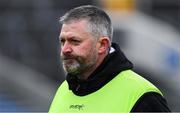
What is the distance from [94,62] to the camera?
356 centimetres

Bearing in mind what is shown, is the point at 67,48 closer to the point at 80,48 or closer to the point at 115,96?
the point at 80,48

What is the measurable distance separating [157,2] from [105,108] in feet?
32.1

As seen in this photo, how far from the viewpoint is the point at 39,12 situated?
1277cm

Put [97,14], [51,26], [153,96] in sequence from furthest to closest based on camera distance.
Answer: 1. [51,26]
2. [97,14]
3. [153,96]

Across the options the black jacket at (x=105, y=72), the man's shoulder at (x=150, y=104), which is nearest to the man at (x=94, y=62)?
the black jacket at (x=105, y=72)

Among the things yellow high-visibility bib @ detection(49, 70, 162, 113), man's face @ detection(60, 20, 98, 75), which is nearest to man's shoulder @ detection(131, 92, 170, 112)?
yellow high-visibility bib @ detection(49, 70, 162, 113)

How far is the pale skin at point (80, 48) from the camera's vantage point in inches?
139

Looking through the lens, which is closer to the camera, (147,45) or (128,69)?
(128,69)

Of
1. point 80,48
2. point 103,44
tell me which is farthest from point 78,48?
point 103,44

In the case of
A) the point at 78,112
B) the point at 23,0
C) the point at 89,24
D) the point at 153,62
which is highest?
the point at 89,24

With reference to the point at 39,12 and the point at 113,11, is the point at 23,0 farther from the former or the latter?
the point at 113,11

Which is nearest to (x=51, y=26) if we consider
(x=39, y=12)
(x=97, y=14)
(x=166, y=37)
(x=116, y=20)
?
(x=39, y=12)

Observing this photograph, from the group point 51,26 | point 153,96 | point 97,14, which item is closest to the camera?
point 153,96

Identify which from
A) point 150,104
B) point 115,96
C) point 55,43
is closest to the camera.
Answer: point 150,104
